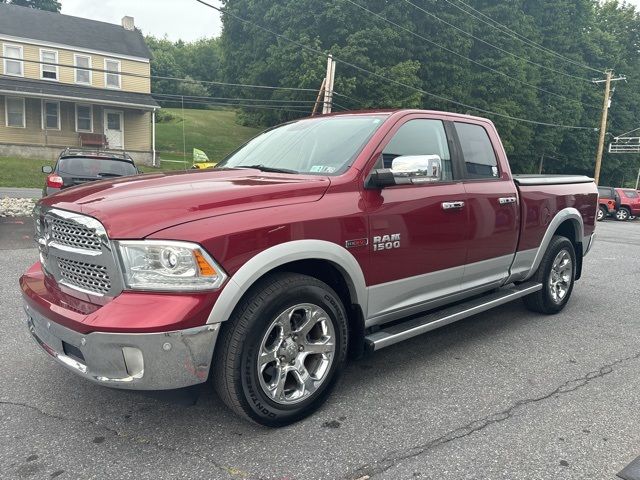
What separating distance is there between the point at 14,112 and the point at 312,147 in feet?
96.9

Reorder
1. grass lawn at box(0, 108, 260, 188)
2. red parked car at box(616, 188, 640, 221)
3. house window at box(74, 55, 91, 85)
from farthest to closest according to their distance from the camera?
house window at box(74, 55, 91, 85), red parked car at box(616, 188, 640, 221), grass lawn at box(0, 108, 260, 188)

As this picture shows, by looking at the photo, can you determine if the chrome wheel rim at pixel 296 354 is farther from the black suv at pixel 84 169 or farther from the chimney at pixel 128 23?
the chimney at pixel 128 23

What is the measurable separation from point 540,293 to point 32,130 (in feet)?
97.5

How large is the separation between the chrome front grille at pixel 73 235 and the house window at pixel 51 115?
2919 cm

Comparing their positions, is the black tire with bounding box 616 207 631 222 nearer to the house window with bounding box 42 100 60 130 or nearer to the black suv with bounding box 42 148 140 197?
the black suv with bounding box 42 148 140 197

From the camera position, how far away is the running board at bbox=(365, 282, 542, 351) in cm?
339

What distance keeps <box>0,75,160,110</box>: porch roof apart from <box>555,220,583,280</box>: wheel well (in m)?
27.2

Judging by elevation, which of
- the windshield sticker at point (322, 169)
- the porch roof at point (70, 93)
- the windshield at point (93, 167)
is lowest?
the windshield at point (93, 167)

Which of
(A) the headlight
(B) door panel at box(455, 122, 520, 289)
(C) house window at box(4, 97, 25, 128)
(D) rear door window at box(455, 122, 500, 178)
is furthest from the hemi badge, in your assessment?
(C) house window at box(4, 97, 25, 128)

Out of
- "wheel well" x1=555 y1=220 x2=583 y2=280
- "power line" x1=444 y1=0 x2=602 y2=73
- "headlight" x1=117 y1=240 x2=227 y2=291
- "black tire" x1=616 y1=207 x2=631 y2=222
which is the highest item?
"power line" x1=444 y1=0 x2=602 y2=73

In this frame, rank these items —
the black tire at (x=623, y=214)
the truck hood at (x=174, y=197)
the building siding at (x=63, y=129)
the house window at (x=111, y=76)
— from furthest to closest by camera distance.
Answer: the house window at (x=111, y=76) < the building siding at (x=63, y=129) < the black tire at (x=623, y=214) < the truck hood at (x=174, y=197)

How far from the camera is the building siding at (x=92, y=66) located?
91.4ft

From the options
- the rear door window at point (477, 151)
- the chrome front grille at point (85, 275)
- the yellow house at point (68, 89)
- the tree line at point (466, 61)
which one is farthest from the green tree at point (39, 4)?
the chrome front grille at point (85, 275)

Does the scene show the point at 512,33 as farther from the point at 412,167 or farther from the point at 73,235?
the point at 73,235
